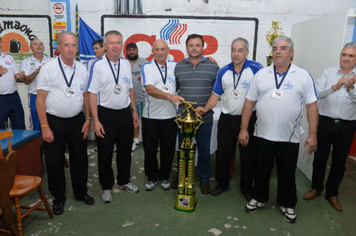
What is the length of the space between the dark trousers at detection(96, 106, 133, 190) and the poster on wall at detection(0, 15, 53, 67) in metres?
2.70

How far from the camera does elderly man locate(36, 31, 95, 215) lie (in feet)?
7.29

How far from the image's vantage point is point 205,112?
2639 millimetres

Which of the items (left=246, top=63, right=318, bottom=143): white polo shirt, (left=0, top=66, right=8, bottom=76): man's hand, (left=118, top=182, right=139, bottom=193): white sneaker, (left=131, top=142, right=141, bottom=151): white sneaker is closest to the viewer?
(left=246, top=63, right=318, bottom=143): white polo shirt

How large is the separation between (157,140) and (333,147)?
5.80ft

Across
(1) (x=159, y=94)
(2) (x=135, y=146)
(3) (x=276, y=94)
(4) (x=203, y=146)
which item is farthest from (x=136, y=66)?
(3) (x=276, y=94)

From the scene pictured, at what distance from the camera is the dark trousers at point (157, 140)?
278 cm

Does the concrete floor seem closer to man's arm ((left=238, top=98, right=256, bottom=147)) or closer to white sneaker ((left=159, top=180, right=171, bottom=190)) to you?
white sneaker ((left=159, top=180, right=171, bottom=190))

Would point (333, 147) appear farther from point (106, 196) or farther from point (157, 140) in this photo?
point (106, 196)

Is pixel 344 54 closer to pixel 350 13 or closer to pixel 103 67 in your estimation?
pixel 350 13

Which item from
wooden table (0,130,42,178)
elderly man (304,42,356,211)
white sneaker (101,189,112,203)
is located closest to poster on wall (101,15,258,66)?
elderly man (304,42,356,211)

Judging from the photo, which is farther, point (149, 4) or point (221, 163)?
point (149, 4)

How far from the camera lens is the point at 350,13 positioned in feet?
8.82

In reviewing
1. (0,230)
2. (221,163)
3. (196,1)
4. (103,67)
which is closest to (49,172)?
(0,230)

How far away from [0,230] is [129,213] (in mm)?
1015
